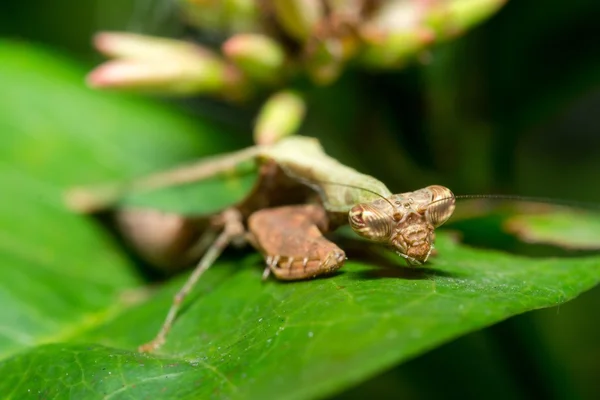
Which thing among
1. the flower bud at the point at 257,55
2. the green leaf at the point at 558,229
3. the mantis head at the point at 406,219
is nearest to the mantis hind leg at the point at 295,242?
the mantis head at the point at 406,219

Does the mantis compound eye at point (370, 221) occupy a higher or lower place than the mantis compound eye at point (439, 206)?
lower

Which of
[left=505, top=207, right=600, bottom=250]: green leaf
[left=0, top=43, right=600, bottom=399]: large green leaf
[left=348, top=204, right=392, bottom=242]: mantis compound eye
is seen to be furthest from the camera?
[left=505, top=207, right=600, bottom=250]: green leaf

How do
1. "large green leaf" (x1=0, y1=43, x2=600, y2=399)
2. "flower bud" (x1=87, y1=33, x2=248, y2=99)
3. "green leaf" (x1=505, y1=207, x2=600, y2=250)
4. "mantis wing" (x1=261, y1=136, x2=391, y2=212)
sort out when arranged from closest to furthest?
"large green leaf" (x1=0, y1=43, x2=600, y2=399), "mantis wing" (x1=261, y1=136, x2=391, y2=212), "green leaf" (x1=505, y1=207, x2=600, y2=250), "flower bud" (x1=87, y1=33, x2=248, y2=99)

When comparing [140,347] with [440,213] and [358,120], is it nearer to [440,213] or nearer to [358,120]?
[440,213]

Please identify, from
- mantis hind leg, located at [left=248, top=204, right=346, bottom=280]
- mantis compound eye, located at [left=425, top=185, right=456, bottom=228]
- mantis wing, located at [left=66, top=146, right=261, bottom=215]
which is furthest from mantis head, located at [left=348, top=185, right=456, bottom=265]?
mantis wing, located at [left=66, top=146, right=261, bottom=215]

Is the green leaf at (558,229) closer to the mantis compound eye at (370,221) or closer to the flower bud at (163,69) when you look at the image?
the mantis compound eye at (370,221)

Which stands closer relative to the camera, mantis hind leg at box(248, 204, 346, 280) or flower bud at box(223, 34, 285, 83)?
mantis hind leg at box(248, 204, 346, 280)

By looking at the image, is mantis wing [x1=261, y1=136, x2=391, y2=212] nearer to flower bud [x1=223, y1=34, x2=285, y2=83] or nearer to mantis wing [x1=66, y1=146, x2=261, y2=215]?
mantis wing [x1=66, y1=146, x2=261, y2=215]
